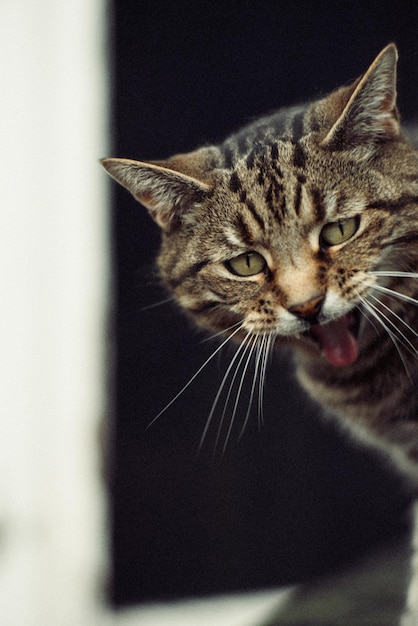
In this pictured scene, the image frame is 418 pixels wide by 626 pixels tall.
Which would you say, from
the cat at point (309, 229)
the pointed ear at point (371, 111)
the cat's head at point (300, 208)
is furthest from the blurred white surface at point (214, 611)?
the pointed ear at point (371, 111)

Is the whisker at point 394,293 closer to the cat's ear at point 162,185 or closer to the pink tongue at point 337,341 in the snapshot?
the pink tongue at point 337,341

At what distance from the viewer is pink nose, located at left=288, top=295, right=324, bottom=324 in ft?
2.16

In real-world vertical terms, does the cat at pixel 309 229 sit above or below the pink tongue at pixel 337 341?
above

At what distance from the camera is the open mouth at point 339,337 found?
698mm

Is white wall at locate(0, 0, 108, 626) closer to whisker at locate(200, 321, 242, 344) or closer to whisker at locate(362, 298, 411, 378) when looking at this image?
whisker at locate(200, 321, 242, 344)

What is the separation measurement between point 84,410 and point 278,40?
2.02 feet

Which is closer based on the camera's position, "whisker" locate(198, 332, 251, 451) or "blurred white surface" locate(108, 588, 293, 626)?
"whisker" locate(198, 332, 251, 451)

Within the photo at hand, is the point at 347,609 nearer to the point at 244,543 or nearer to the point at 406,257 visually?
the point at 244,543

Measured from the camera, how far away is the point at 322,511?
36.0 inches

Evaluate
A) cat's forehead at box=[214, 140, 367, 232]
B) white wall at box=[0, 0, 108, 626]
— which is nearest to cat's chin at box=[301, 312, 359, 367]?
cat's forehead at box=[214, 140, 367, 232]

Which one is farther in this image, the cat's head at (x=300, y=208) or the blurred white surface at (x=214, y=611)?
the blurred white surface at (x=214, y=611)

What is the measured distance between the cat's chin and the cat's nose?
0.06 feet

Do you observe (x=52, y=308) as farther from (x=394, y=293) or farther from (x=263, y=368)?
(x=394, y=293)

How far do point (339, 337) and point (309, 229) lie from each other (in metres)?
0.13
